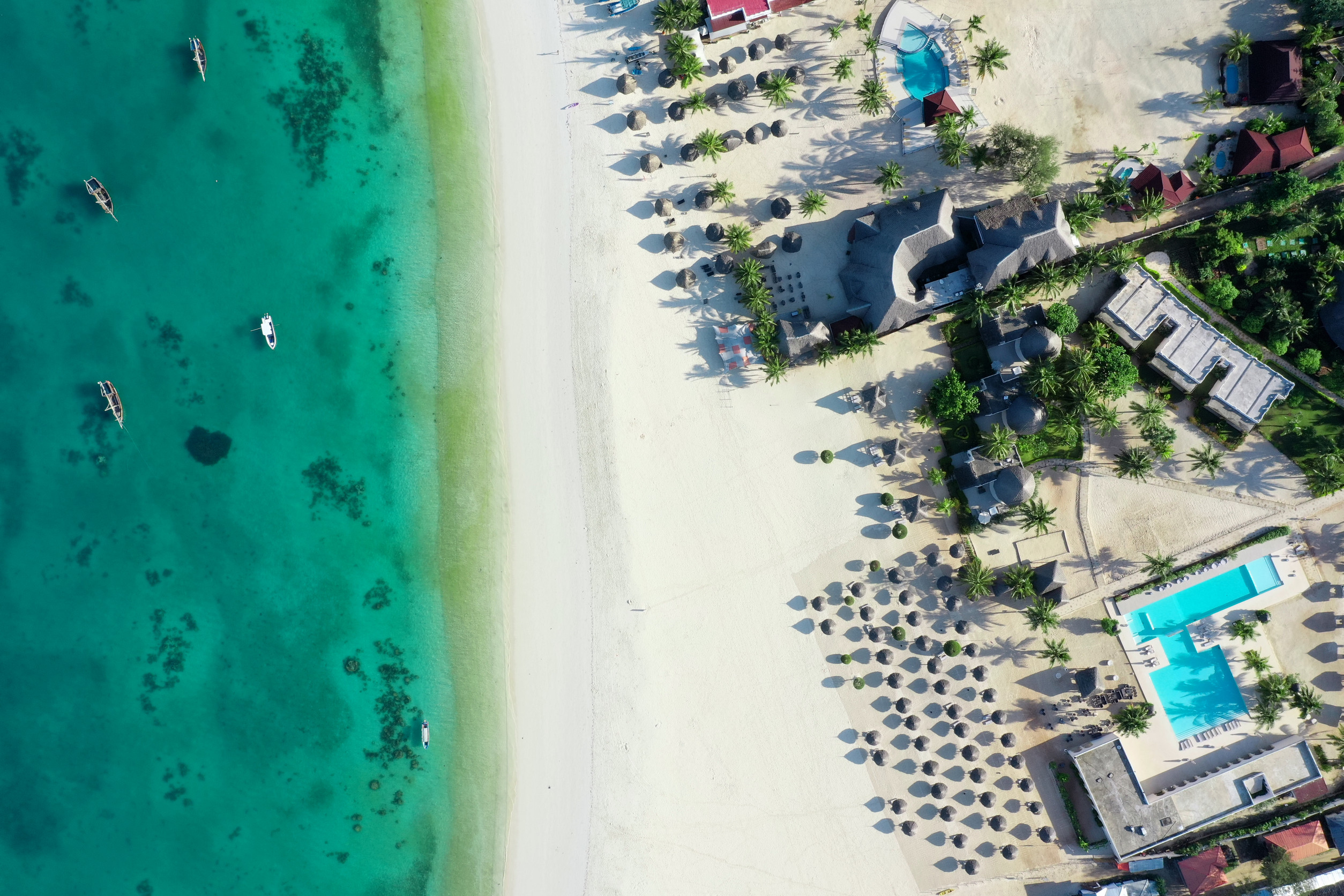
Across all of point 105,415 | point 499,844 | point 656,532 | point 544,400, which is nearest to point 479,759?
point 499,844

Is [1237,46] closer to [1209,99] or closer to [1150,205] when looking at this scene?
[1209,99]

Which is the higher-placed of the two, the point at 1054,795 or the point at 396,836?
the point at 396,836

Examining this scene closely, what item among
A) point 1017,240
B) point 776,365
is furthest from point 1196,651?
point 776,365

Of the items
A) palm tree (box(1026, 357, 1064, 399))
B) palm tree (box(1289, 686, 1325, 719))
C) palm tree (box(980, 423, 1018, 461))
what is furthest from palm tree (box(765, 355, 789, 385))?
palm tree (box(1289, 686, 1325, 719))

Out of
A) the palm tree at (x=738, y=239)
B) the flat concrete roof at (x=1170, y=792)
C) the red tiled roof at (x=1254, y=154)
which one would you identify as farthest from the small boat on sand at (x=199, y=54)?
the flat concrete roof at (x=1170, y=792)

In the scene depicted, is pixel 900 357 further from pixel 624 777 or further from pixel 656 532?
pixel 624 777

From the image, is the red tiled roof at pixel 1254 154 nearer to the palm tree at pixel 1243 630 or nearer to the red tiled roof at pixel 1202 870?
the palm tree at pixel 1243 630

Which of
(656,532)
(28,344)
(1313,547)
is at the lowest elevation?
(1313,547)

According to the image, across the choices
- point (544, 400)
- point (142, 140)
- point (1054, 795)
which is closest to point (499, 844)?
point (544, 400)
